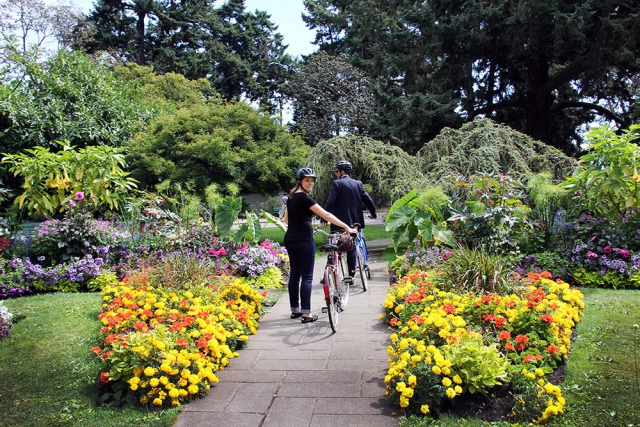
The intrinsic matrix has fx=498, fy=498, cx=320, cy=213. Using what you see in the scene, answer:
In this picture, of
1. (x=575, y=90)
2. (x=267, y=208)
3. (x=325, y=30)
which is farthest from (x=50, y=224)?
(x=325, y=30)

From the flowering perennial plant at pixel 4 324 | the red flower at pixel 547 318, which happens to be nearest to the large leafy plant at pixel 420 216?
the red flower at pixel 547 318

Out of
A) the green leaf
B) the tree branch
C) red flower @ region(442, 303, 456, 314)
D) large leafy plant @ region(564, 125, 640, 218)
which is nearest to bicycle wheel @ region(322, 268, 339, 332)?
red flower @ region(442, 303, 456, 314)

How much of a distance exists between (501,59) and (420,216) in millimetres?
10198

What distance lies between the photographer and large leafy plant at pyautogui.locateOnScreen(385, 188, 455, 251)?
7.46 meters

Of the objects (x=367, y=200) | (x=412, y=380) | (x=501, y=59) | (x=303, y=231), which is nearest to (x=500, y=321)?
(x=412, y=380)

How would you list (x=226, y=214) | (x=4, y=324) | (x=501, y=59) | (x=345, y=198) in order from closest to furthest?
1. (x=4, y=324)
2. (x=345, y=198)
3. (x=226, y=214)
4. (x=501, y=59)

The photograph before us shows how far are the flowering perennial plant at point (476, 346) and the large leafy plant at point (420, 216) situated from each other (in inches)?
99.4

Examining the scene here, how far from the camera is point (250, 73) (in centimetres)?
3681

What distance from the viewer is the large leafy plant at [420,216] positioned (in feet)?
24.5

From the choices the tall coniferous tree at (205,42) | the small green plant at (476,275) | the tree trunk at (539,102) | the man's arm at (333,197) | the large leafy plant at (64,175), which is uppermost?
the tall coniferous tree at (205,42)

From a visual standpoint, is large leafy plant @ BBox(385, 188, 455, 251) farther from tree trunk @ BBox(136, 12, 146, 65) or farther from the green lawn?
tree trunk @ BBox(136, 12, 146, 65)

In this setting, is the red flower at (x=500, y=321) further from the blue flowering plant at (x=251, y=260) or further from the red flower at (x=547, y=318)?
the blue flowering plant at (x=251, y=260)

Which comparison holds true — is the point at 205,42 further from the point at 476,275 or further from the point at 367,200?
the point at 476,275

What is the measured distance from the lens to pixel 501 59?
1562 cm
